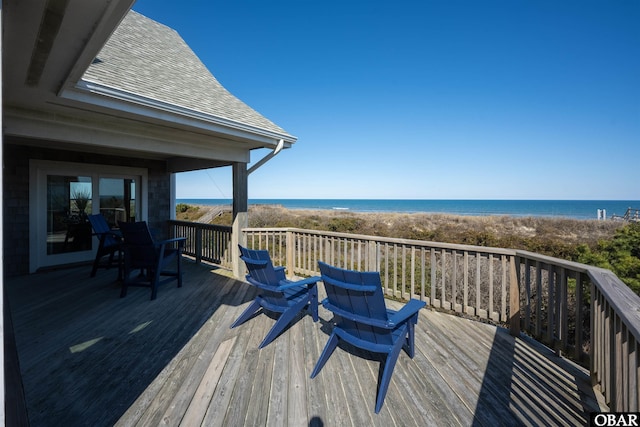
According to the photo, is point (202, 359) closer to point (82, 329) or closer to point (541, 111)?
point (82, 329)

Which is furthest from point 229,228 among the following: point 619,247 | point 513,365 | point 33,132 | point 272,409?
point 619,247

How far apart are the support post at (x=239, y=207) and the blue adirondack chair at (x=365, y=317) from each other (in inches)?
126

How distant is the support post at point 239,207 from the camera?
506 cm

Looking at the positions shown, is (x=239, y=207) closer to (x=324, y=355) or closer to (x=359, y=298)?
(x=324, y=355)

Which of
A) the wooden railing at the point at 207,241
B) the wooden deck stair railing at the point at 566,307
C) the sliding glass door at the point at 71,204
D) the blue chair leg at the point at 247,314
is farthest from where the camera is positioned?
the wooden railing at the point at 207,241

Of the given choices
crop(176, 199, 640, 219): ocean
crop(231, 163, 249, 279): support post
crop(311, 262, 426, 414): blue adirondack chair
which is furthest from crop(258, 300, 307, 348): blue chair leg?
crop(176, 199, 640, 219): ocean

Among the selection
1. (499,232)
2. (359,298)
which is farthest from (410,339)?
(499,232)

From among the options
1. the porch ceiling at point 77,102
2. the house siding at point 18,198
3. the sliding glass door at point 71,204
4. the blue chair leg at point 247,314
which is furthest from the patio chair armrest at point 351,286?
the sliding glass door at point 71,204

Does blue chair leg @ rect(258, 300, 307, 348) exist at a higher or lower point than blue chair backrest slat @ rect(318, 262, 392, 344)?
lower

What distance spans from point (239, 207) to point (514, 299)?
4273 millimetres

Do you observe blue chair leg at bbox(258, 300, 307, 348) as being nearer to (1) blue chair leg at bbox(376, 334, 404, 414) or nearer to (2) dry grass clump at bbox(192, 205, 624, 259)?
(1) blue chair leg at bbox(376, 334, 404, 414)

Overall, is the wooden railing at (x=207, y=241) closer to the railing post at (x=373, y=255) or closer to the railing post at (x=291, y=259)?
the railing post at (x=291, y=259)

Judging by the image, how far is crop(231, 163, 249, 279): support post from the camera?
5.06m

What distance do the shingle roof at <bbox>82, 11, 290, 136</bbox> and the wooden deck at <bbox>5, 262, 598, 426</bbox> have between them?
2.60 meters
